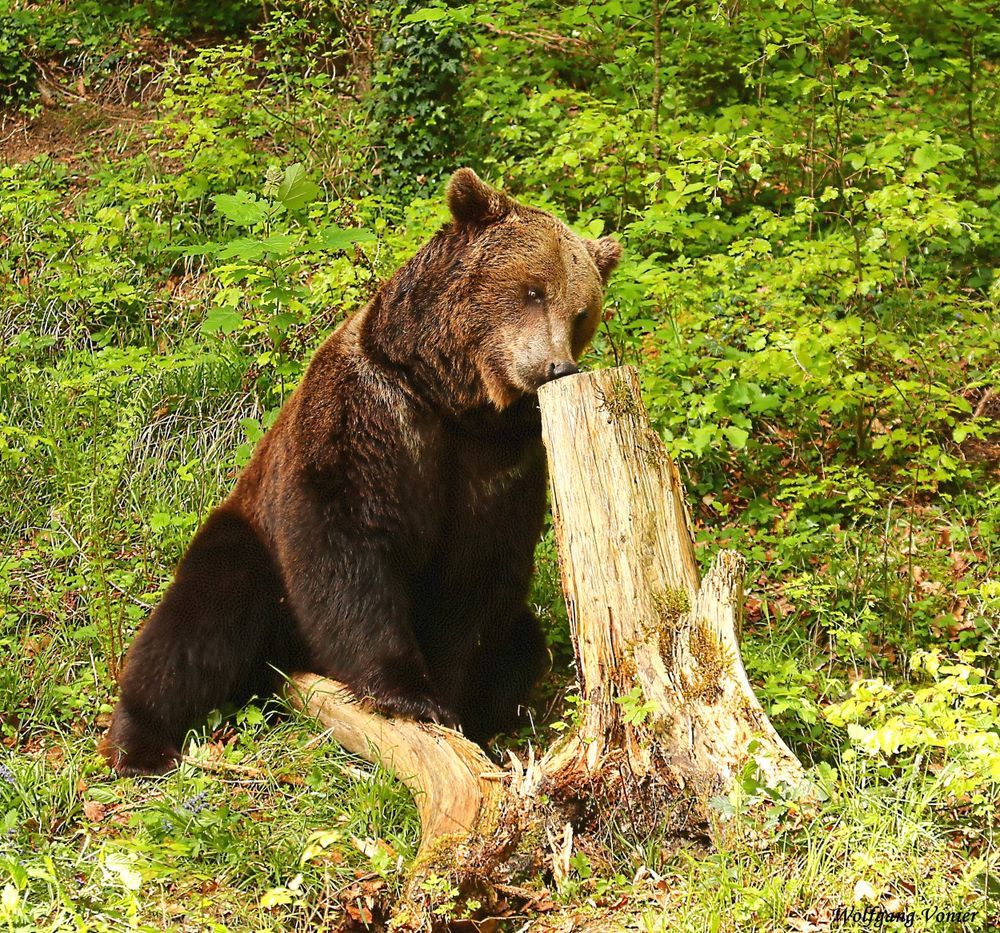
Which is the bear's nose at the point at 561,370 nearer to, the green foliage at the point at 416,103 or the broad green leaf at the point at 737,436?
the broad green leaf at the point at 737,436

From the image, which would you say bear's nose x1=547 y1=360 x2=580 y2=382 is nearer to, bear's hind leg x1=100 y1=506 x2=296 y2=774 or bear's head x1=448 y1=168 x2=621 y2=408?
bear's head x1=448 y1=168 x2=621 y2=408

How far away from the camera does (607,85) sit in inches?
401

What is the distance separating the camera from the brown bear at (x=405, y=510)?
501 centimetres

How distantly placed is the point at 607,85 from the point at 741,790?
7.65m

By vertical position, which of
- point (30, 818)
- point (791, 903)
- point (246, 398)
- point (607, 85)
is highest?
point (607, 85)

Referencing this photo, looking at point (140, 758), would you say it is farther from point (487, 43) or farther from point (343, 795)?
point (487, 43)

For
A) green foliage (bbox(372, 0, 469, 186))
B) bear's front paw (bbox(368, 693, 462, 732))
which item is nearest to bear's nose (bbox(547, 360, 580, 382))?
bear's front paw (bbox(368, 693, 462, 732))

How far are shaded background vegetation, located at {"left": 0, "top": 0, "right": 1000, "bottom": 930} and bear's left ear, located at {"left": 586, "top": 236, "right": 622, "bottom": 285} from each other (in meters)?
1.19

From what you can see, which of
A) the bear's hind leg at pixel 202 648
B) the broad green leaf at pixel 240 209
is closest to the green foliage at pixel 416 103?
the broad green leaf at pixel 240 209

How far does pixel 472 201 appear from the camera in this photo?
514 cm

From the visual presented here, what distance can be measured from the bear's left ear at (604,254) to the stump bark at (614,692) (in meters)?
1.09

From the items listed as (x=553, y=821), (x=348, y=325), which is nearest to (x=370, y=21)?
(x=348, y=325)

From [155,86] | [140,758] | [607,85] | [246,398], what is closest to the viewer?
[140,758]

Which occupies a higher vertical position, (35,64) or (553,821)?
(35,64)
